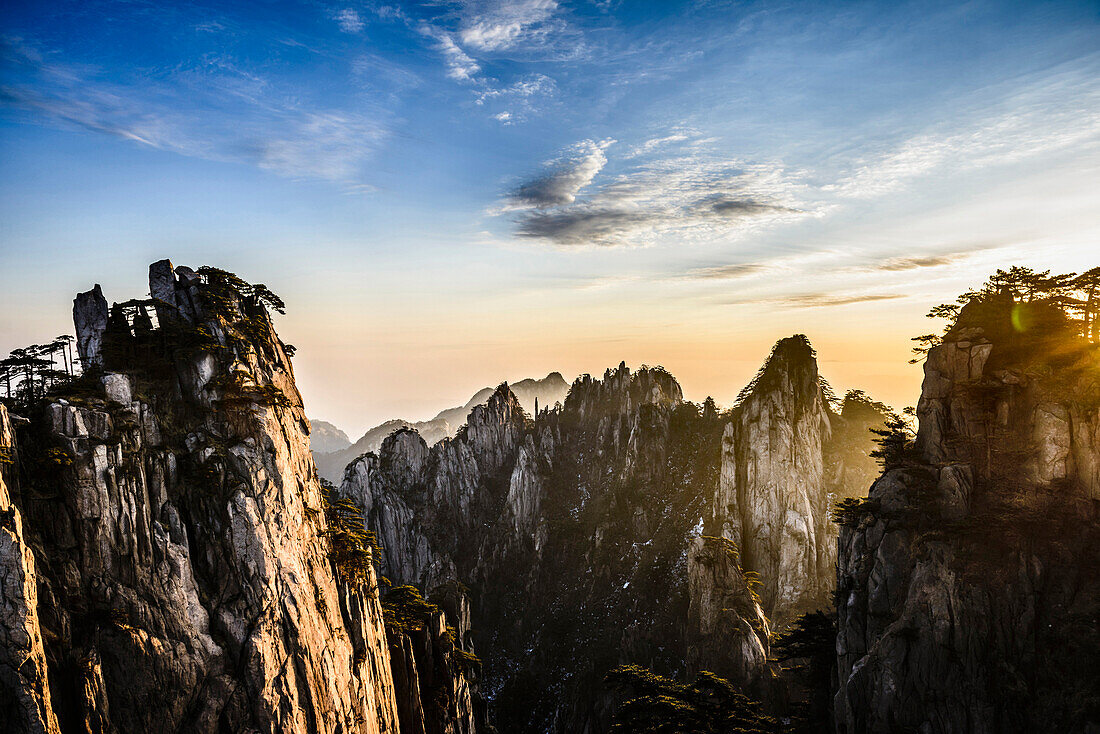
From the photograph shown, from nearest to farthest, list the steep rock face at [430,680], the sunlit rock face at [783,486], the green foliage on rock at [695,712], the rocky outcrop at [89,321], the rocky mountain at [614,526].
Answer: the rocky outcrop at [89,321] < the green foliage on rock at [695,712] < the steep rock face at [430,680] < the rocky mountain at [614,526] < the sunlit rock face at [783,486]

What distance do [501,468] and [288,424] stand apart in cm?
8042

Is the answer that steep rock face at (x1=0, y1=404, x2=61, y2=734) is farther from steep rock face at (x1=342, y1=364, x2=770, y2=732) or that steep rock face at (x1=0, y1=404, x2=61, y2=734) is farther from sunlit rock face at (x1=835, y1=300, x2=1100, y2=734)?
steep rock face at (x1=342, y1=364, x2=770, y2=732)

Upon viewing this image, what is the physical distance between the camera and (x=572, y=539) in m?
95.1

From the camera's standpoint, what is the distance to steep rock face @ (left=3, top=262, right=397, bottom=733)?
1083 inches

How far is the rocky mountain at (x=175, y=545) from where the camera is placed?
86.5 feet

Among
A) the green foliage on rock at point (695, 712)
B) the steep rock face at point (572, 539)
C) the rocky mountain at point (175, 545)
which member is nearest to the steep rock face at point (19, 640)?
the rocky mountain at point (175, 545)

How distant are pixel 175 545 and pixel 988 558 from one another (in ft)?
147

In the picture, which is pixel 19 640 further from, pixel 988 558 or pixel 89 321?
pixel 988 558

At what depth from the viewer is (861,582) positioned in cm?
3819

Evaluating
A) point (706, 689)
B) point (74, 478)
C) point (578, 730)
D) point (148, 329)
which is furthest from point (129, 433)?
point (578, 730)

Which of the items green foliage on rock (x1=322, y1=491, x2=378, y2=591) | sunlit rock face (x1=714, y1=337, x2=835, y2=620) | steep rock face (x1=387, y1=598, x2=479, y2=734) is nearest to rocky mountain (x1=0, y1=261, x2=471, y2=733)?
green foliage on rock (x1=322, y1=491, x2=378, y2=591)

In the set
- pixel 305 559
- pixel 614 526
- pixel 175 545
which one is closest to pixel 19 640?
pixel 175 545

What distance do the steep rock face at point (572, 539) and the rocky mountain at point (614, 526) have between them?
256 mm

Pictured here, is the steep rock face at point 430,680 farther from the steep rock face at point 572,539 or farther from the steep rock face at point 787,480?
the steep rock face at point 787,480
